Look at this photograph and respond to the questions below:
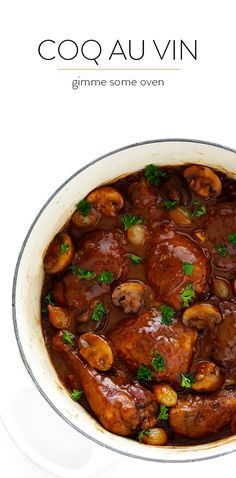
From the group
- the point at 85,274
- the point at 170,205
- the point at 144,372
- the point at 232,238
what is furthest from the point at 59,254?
the point at 232,238

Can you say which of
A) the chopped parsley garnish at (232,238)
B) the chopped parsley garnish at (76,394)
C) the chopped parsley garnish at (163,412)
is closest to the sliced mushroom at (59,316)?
the chopped parsley garnish at (76,394)

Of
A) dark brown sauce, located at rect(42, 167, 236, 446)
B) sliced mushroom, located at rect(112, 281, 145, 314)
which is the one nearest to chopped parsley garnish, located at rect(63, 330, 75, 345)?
dark brown sauce, located at rect(42, 167, 236, 446)

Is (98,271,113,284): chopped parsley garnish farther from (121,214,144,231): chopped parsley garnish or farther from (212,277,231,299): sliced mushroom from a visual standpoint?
(212,277,231,299): sliced mushroom

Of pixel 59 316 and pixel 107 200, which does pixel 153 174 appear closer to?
pixel 107 200

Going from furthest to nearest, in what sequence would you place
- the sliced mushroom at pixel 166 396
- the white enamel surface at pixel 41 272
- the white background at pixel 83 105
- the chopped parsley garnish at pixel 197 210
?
the white background at pixel 83 105 < the chopped parsley garnish at pixel 197 210 < the sliced mushroom at pixel 166 396 < the white enamel surface at pixel 41 272

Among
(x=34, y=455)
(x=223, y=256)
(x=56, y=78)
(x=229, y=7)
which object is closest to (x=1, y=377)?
(x=34, y=455)

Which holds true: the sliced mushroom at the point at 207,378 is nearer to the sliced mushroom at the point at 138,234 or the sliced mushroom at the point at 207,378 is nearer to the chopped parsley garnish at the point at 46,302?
the sliced mushroom at the point at 138,234

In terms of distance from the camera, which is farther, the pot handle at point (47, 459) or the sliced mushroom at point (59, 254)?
the sliced mushroom at point (59, 254)

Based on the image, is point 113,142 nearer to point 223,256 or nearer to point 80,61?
point 80,61
